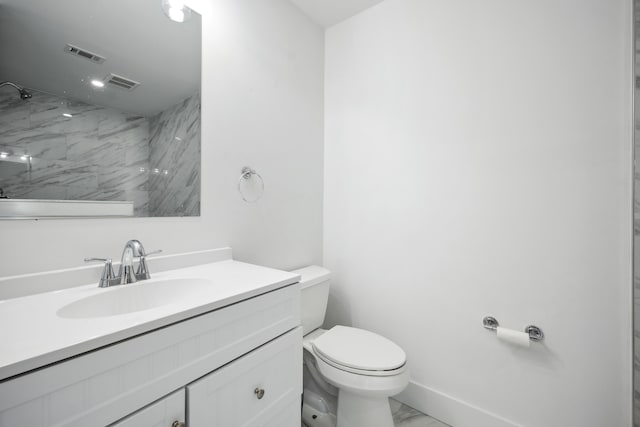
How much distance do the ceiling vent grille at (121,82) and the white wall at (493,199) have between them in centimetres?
119

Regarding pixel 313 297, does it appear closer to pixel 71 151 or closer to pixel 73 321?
pixel 73 321

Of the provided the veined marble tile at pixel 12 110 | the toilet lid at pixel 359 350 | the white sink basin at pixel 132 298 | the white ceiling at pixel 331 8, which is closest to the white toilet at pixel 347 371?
the toilet lid at pixel 359 350

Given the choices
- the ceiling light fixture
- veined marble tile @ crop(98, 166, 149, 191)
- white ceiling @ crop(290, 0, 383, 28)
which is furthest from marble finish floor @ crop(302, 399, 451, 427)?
white ceiling @ crop(290, 0, 383, 28)

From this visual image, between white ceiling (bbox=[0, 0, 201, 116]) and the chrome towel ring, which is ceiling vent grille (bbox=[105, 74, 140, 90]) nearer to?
white ceiling (bbox=[0, 0, 201, 116])

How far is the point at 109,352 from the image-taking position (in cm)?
53

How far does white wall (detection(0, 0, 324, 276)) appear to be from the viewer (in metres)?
0.89

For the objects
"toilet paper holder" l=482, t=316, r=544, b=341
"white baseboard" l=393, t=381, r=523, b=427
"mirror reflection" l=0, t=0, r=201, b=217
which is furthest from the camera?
"white baseboard" l=393, t=381, r=523, b=427

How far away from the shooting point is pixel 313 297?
4.88 feet

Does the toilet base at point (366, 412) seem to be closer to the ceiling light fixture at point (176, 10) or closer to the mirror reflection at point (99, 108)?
the mirror reflection at point (99, 108)

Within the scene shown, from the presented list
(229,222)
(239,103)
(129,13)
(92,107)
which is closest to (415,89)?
(239,103)

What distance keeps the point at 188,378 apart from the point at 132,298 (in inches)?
15.3

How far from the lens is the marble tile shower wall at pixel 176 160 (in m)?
1.08

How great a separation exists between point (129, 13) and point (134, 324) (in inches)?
45.0

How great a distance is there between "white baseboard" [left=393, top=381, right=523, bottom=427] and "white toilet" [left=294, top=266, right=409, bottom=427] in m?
0.40
